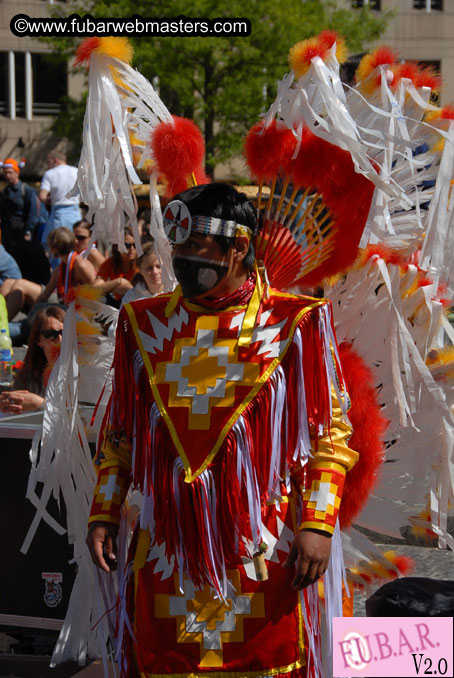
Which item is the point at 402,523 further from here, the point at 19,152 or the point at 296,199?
the point at 19,152

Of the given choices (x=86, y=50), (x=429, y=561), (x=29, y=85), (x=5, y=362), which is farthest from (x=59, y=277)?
(x=29, y=85)

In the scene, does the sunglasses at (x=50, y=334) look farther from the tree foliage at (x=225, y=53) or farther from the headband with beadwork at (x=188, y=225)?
the tree foliage at (x=225, y=53)

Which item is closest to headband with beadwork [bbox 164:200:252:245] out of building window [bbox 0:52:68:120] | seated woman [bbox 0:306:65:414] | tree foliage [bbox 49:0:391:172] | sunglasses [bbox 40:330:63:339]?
seated woman [bbox 0:306:65:414]

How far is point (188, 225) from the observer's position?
2537mm

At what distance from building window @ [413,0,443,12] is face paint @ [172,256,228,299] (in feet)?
90.3

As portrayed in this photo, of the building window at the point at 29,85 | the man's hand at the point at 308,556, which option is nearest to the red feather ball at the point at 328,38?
the man's hand at the point at 308,556

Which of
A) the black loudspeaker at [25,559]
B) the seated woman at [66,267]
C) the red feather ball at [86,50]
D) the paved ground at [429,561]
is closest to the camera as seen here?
the red feather ball at [86,50]

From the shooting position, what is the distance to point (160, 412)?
2553 mm

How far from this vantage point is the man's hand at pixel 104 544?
8.42 feet

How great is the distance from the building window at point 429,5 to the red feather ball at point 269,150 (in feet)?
88.2

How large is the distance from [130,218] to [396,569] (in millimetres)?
1435

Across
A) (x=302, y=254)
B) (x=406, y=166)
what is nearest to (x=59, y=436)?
(x=302, y=254)

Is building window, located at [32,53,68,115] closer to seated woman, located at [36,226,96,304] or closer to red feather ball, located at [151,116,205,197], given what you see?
seated woman, located at [36,226,96,304]

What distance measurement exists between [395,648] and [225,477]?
1.88 feet
